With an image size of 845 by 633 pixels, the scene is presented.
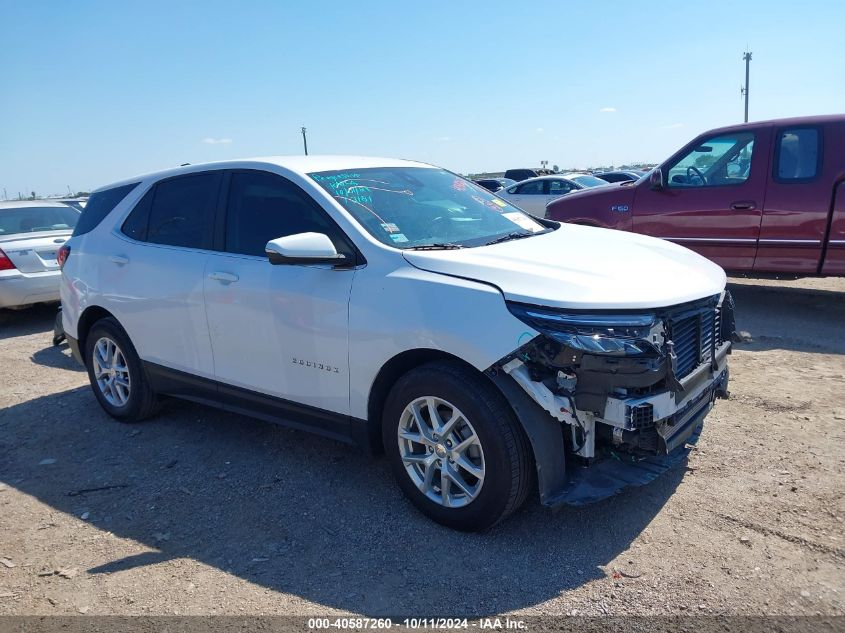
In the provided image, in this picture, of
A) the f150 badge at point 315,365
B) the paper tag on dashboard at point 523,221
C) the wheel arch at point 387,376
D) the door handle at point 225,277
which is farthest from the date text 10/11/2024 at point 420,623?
the paper tag on dashboard at point 523,221

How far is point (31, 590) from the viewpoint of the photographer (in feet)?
10.5

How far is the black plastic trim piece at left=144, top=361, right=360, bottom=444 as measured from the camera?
3.78 metres

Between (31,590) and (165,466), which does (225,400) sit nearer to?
(165,466)

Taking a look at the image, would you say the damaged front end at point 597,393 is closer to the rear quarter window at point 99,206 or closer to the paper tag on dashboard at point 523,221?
the paper tag on dashboard at point 523,221

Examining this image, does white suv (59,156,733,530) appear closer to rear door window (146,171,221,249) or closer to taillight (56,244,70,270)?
rear door window (146,171,221,249)

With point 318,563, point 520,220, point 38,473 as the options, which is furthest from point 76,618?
point 520,220

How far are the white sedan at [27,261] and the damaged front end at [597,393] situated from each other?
7632 mm

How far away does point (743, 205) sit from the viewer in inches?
292

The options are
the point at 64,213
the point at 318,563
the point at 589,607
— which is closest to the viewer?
the point at 589,607

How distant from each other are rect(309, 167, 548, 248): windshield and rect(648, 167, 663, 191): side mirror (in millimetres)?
4043

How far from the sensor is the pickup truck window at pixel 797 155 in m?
7.10

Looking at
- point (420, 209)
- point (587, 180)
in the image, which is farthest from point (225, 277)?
point (587, 180)

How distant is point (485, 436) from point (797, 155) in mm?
5939

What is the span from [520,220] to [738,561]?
2403mm
